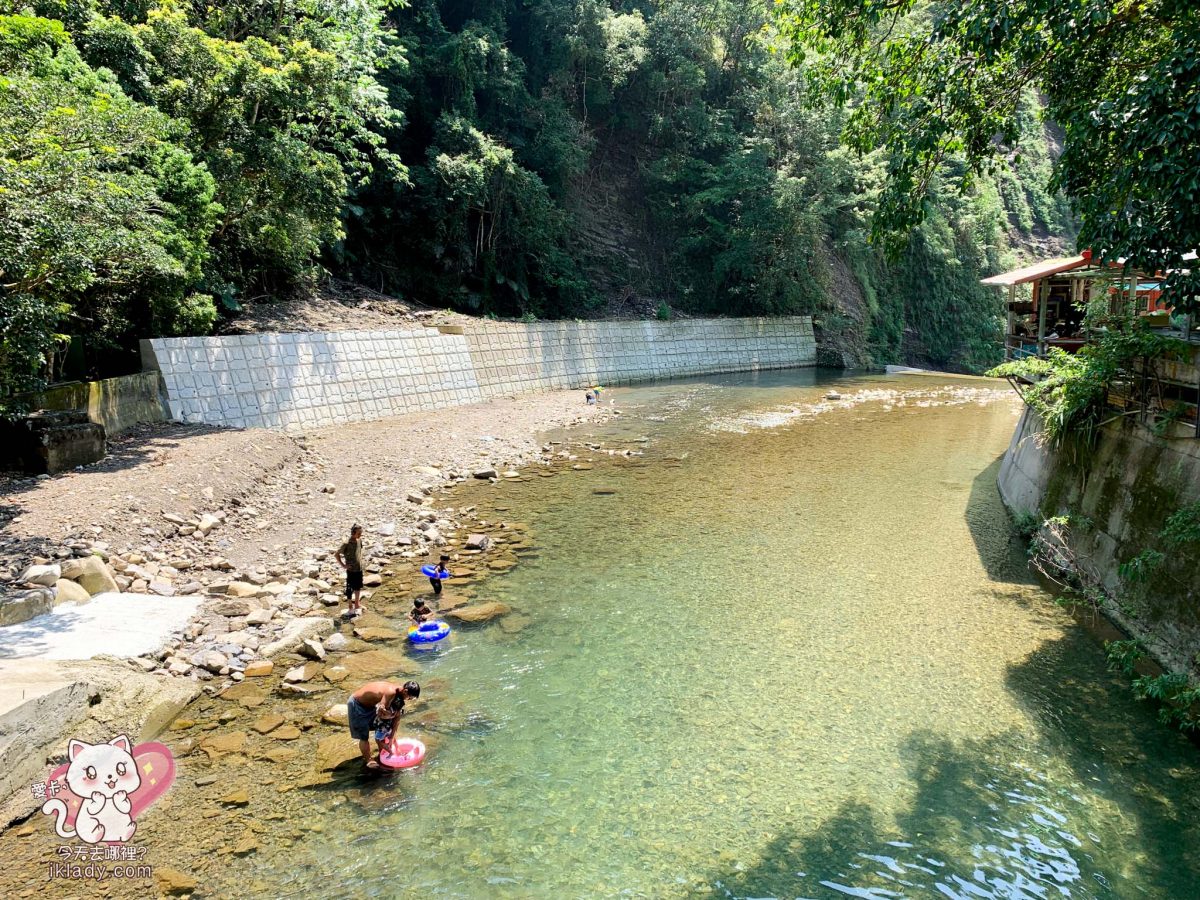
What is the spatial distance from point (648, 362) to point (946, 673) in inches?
965

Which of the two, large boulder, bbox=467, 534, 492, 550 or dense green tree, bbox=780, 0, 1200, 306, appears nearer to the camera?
dense green tree, bbox=780, 0, 1200, 306

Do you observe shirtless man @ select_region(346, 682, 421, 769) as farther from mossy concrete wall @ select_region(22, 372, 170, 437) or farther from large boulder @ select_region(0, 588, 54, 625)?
mossy concrete wall @ select_region(22, 372, 170, 437)

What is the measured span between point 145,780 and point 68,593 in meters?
3.67

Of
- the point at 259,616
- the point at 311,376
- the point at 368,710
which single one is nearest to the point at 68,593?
the point at 259,616

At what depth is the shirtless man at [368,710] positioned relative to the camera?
6.45 meters

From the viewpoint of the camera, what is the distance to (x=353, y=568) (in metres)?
9.43

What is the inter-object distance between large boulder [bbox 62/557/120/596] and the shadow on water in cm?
813

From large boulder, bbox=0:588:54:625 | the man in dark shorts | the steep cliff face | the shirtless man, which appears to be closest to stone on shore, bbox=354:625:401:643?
the man in dark shorts

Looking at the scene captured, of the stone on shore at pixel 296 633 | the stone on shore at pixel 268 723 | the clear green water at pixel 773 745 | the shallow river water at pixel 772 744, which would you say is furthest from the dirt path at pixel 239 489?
the clear green water at pixel 773 745

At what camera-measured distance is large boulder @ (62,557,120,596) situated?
8703 millimetres

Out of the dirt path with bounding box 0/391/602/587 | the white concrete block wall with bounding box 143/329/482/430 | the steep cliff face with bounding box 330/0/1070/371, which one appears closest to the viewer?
the dirt path with bounding box 0/391/602/587

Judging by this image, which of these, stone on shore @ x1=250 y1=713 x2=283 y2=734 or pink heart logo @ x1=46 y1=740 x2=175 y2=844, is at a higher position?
pink heart logo @ x1=46 y1=740 x2=175 y2=844

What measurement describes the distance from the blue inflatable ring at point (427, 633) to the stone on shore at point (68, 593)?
3.98 metres

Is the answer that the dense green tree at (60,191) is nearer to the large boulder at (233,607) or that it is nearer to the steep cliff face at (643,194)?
the large boulder at (233,607)
